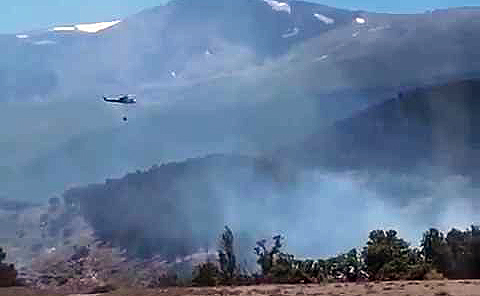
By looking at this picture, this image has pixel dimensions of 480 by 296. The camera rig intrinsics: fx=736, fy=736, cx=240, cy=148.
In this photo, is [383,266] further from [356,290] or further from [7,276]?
[7,276]

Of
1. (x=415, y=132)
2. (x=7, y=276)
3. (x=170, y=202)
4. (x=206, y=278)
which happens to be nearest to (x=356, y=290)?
(x=206, y=278)

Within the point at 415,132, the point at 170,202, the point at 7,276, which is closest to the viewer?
the point at 7,276

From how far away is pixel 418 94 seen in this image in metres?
195

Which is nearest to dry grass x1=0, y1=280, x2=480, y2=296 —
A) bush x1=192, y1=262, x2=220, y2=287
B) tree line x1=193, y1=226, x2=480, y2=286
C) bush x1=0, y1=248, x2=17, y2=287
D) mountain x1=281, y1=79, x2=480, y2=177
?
tree line x1=193, y1=226, x2=480, y2=286

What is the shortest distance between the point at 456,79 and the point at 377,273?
542 feet

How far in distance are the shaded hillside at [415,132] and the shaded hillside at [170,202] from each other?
2385 centimetres

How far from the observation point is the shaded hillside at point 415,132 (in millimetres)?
180500

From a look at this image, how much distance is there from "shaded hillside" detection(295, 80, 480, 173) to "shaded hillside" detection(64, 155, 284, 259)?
23.8 meters

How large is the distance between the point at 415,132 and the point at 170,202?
64.2 m

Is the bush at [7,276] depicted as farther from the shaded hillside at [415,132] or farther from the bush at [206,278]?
the shaded hillside at [415,132]

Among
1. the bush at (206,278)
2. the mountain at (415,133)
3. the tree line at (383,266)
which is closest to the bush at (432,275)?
the tree line at (383,266)

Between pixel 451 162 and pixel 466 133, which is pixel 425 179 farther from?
pixel 466 133

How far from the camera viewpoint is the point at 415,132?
185 metres

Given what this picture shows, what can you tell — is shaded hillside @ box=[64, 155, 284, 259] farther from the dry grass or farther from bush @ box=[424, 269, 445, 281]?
the dry grass
